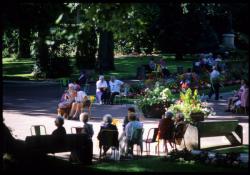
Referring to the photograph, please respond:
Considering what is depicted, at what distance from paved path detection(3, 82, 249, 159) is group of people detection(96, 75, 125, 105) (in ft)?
2.43

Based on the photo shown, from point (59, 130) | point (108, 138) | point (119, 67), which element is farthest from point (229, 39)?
point (59, 130)

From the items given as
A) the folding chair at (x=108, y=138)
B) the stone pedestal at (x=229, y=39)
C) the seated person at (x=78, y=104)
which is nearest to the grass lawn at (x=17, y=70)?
the seated person at (x=78, y=104)

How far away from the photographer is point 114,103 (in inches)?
894

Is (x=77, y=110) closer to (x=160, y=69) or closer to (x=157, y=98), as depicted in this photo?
(x=157, y=98)

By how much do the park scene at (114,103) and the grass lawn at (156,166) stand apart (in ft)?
0.08

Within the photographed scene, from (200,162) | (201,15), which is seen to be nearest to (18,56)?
(201,15)

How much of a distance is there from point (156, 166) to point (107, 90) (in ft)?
39.8

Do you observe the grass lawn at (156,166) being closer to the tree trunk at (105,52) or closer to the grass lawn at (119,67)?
the grass lawn at (119,67)

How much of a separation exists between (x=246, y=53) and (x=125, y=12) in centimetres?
247

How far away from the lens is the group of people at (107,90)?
22.3m

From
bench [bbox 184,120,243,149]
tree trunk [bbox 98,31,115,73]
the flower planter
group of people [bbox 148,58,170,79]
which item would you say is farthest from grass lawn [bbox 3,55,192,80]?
bench [bbox 184,120,243,149]

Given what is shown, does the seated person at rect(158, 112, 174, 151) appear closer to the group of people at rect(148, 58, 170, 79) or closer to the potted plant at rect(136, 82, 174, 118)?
the potted plant at rect(136, 82, 174, 118)

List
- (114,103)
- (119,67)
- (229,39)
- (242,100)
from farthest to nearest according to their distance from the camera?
(229,39) → (119,67) → (114,103) → (242,100)

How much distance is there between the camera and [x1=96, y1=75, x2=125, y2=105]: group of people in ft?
73.2
